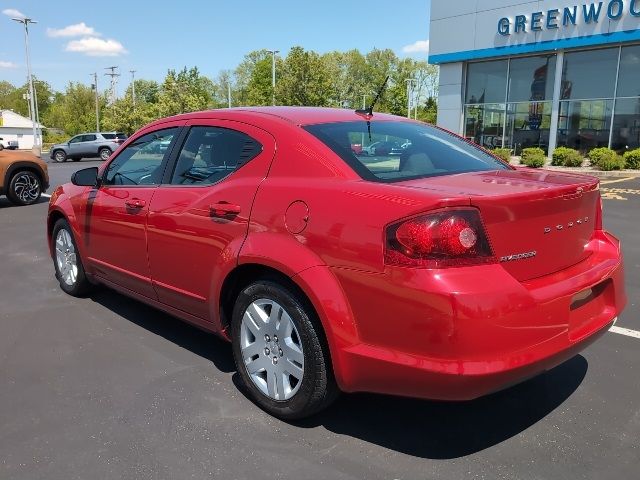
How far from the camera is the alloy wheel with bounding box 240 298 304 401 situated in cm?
279

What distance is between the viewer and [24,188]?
1131cm

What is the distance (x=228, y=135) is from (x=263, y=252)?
3.11 ft

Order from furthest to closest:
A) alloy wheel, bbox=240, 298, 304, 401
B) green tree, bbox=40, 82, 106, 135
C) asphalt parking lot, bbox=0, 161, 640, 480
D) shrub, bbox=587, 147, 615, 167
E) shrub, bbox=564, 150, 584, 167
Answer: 1. green tree, bbox=40, 82, 106, 135
2. shrub, bbox=564, 150, 584, 167
3. shrub, bbox=587, 147, 615, 167
4. alloy wheel, bbox=240, 298, 304, 401
5. asphalt parking lot, bbox=0, 161, 640, 480

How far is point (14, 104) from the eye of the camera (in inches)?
4724

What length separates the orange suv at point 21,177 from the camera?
1097 cm

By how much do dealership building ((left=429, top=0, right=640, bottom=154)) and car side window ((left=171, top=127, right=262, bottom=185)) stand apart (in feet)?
72.4

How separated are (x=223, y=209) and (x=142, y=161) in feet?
4.39

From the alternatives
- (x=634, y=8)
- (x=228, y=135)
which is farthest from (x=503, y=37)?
(x=228, y=135)

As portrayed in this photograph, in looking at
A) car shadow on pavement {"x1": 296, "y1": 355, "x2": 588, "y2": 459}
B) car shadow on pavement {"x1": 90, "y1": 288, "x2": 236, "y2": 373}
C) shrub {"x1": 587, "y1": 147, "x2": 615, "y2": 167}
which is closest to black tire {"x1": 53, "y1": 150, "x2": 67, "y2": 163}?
shrub {"x1": 587, "y1": 147, "x2": 615, "y2": 167}

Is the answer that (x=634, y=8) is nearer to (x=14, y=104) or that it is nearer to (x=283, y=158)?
(x=283, y=158)

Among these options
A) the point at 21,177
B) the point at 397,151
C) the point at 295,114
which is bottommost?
the point at 21,177

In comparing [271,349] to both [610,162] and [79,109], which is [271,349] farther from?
[79,109]

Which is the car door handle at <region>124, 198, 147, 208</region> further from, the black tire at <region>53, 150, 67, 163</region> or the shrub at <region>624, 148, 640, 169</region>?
the black tire at <region>53, 150, 67, 163</region>

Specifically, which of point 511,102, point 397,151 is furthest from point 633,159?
point 397,151
